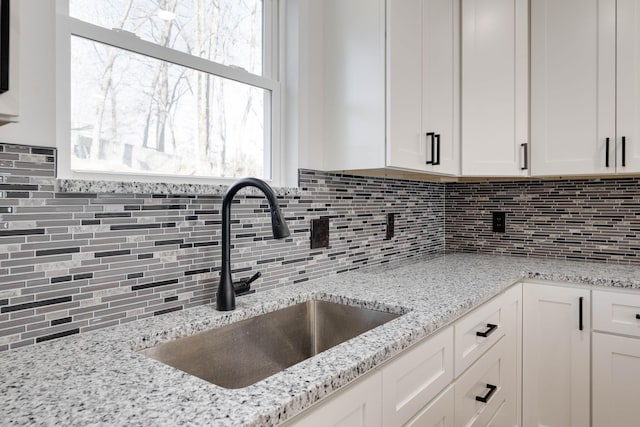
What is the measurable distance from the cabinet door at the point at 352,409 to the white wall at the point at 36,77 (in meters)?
0.83

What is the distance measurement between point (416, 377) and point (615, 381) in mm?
1218

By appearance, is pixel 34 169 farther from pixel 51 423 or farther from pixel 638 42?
pixel 638 42

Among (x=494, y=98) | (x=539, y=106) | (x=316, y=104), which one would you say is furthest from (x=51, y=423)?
(x=539, y=106)

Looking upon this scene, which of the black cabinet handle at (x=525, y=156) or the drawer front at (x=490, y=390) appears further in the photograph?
the black cabinet handle at (x=525, y=156)

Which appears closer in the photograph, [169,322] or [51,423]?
[51,423]

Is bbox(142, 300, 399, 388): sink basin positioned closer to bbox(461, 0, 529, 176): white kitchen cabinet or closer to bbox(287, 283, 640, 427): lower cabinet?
bbox(287, 283, 640, 427): lower cabinet

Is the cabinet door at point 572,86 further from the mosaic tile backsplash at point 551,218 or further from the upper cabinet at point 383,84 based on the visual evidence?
the upper cabinet at point 383,84

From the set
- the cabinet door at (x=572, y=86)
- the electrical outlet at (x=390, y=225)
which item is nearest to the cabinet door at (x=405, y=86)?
the electrical outlet at (x=390, y=225)

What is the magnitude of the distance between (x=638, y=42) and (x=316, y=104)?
5.01 ft

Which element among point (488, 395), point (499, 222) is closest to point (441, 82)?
point (499, 222)

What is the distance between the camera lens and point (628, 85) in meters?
1.87

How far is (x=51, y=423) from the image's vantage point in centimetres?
59

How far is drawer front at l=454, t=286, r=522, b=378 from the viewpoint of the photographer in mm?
1280

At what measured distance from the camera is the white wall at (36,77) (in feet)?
2.90
